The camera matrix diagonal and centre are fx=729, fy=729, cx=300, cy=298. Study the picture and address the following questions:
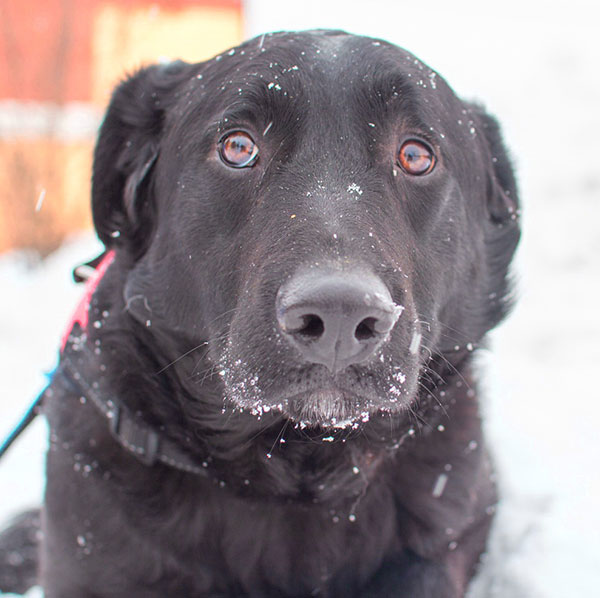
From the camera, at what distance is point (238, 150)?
6.78 ft

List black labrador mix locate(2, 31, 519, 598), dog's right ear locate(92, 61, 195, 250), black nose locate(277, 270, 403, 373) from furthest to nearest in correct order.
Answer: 1. dog's right ear locate(92, 61, 195, 250)
2. black labrador mix locate(2, 31, 519, 598)
3. black nose locate(277, 270, 403, 373)

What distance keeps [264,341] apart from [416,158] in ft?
2.52

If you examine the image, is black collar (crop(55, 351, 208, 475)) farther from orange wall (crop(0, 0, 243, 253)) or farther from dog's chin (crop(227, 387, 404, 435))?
orange wall (crop(0, 0, 243, 253))

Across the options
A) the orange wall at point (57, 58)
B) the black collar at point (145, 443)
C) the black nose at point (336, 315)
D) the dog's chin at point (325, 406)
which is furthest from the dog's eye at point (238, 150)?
the orange wall at point (57, 58)

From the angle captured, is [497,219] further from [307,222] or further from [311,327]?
[311,327]

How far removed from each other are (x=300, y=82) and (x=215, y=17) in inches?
312

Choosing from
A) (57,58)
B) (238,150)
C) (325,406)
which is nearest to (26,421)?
(238,150)

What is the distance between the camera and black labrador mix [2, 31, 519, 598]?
1.94 metres

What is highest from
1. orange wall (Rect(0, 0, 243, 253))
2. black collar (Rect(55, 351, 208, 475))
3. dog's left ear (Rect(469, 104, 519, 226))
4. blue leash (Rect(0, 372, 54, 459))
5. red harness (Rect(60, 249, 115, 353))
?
orange wall (Rect(0, 0, 243, 253))

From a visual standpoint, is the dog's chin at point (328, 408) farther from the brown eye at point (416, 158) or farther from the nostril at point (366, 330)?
the brown eye at point (416, 158)

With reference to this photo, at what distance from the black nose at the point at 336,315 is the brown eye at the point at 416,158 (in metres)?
0.59

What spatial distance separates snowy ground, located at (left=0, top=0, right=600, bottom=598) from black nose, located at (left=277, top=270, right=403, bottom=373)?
47.9 inches

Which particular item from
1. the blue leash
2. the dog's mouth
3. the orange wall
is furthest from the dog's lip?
the orange wall

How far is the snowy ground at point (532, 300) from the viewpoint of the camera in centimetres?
257
